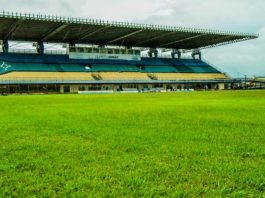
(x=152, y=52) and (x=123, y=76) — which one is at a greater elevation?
(x=152, y=52)

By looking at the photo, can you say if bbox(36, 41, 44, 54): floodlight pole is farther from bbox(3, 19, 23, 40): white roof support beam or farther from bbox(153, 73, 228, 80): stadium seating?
bbox(153, 73, 228, 80): stadium seating

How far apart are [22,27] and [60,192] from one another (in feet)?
226

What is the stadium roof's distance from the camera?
67.2 metres

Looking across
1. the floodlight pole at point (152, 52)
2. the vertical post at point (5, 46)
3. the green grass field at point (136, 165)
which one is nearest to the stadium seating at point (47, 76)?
the vertical post at point (5, 46)

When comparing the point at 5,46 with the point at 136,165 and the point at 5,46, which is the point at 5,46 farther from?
the point at 136,165

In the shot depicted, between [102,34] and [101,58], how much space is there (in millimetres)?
10675

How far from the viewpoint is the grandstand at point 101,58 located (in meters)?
72.2

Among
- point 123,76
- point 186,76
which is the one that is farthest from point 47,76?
point 186,76

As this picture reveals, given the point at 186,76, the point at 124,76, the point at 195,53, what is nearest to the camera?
the point at 124,76

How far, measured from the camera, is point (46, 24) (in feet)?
222

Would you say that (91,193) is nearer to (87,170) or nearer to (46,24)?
(87,170)

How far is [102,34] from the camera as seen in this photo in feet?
259

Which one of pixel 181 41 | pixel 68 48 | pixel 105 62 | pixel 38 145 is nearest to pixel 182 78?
pixel 181 41

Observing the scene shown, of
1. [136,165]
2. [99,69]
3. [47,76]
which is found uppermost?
[99,69]
